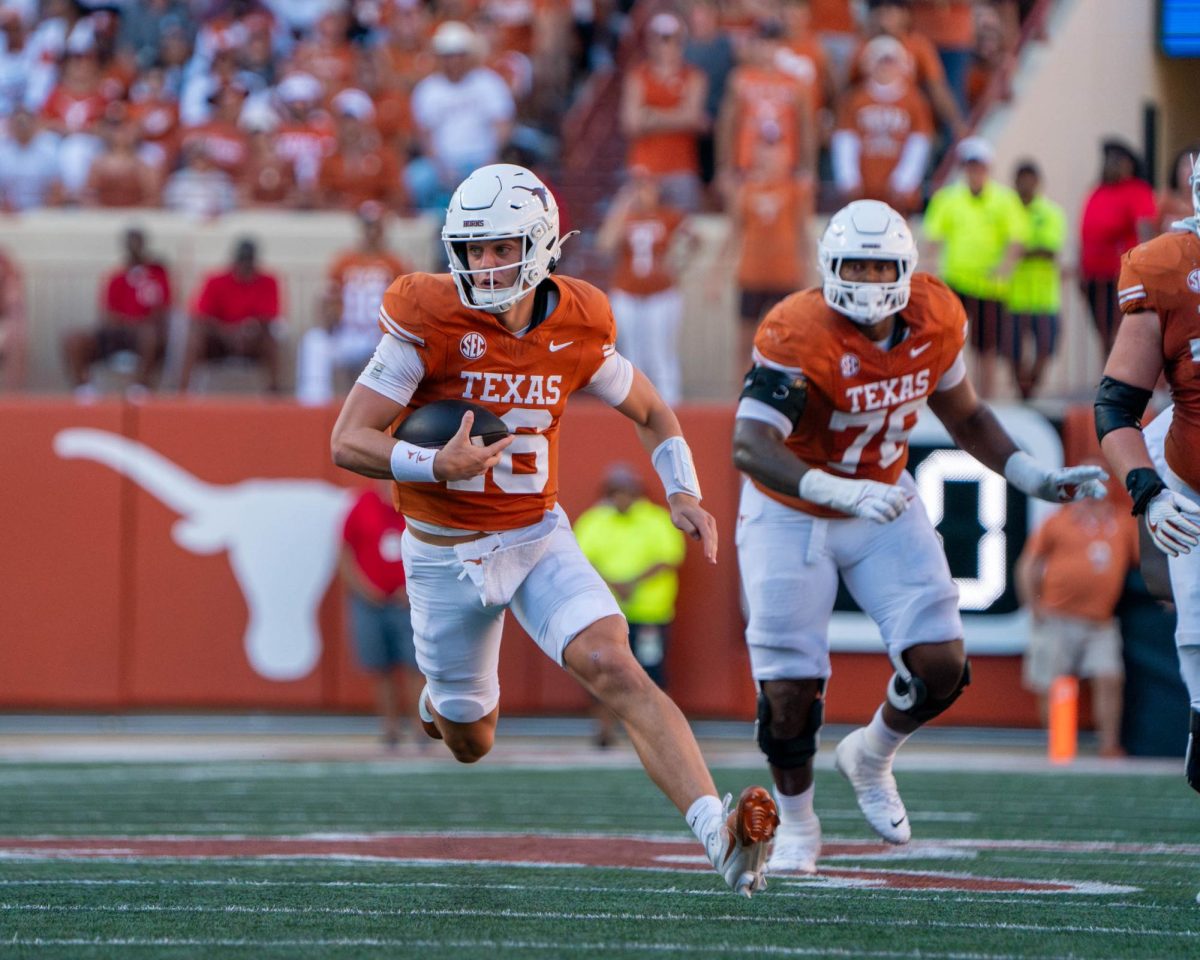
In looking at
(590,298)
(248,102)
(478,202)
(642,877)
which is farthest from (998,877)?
(248,102)

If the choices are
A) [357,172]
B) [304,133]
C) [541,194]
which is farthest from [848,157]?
[541,194]

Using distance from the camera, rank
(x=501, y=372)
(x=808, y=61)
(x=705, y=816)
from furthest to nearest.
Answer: (x=808, y=61) → (x=501, y=372) → (x=705, y=816)

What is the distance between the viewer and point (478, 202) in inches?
211

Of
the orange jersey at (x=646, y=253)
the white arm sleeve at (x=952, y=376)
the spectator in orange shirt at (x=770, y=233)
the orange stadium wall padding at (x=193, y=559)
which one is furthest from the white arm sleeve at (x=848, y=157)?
the white arm sleeve at (x=952, y=376)

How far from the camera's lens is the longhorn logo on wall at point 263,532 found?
1328 cm

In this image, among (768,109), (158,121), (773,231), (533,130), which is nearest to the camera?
(773,231)

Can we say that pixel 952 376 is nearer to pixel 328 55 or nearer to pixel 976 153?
pixel 976 153

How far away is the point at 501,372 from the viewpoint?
212 inches

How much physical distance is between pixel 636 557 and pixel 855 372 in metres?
6.46

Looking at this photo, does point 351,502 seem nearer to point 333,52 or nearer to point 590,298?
point 333,52

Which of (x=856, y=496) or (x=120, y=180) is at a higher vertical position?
(x=120, y=180)

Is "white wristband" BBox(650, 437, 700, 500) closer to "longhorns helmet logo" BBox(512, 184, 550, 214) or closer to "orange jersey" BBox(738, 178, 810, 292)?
"longhorns helmet logo" BBox(512, 184, 550, 214)

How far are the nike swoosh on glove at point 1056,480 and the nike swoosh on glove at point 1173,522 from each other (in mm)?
501

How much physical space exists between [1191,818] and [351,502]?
6.60 m
